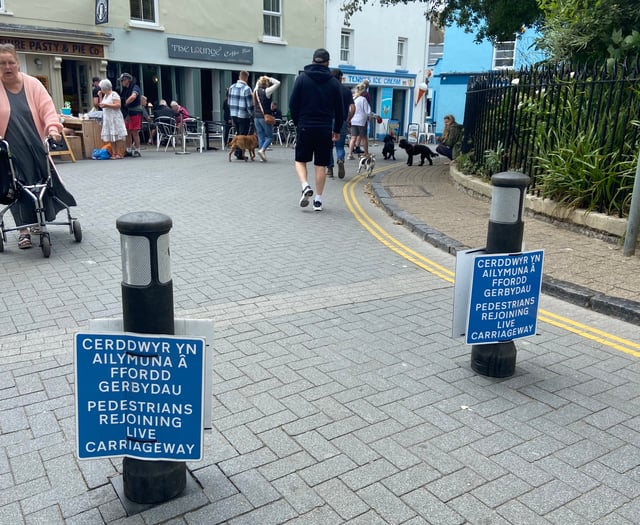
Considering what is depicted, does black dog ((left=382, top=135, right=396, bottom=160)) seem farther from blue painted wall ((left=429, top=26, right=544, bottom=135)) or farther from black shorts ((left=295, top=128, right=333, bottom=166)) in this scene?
blue painted wall ((left=429, top=26, right=544, bottom=135))

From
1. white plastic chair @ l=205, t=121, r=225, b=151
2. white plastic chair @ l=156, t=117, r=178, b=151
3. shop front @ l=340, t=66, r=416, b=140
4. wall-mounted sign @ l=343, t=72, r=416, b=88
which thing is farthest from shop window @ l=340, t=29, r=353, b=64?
white plastic chair @ l=156, t=117, r=178, b=151

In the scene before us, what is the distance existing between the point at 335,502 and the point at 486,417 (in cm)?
111

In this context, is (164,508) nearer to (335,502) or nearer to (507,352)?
(335,502)

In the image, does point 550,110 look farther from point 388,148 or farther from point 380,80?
point 380,80

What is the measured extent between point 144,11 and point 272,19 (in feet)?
19.0

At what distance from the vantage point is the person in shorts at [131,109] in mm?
16547

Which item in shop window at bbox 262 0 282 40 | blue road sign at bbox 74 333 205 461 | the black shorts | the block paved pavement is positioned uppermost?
shop window at bbox 262 0 282 40

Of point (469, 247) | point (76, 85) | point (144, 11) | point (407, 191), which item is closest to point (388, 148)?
point (407, 191)

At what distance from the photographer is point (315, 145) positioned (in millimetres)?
8781

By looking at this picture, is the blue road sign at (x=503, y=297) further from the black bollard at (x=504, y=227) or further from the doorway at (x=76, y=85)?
the doorway at (x=76, y=85)

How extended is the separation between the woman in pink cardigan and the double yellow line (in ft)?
12.4

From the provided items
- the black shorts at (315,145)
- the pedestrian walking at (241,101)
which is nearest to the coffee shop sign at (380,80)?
the pedestrian walking at (241,101)

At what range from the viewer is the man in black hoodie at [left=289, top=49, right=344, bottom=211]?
8617 millimetres

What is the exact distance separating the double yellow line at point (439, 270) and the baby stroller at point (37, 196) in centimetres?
363
